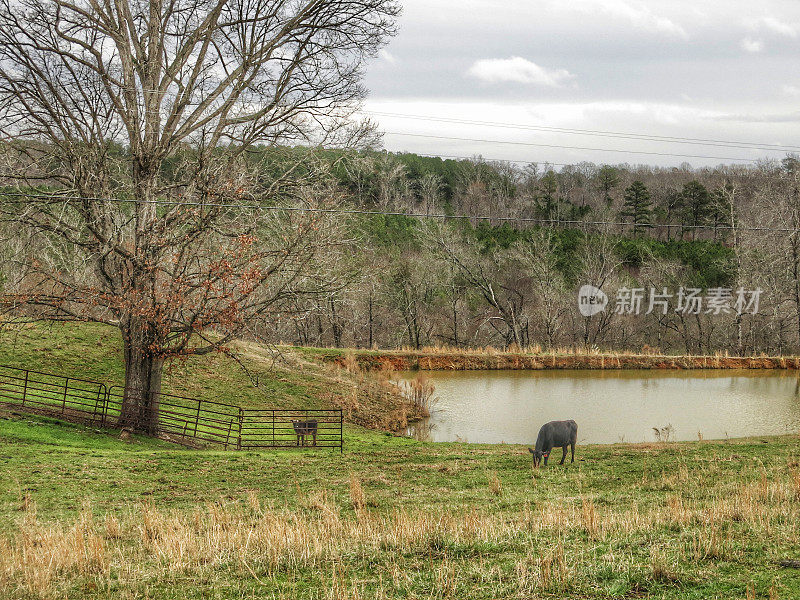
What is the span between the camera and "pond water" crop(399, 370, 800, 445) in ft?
81.7

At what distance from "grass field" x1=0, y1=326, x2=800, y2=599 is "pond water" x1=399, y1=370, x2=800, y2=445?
4.20 meters

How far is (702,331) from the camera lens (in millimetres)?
53594

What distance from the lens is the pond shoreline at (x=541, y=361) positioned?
123ft

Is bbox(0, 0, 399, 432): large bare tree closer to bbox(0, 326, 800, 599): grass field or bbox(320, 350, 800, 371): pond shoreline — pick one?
bbox(0, 326, 800, 599): grass field

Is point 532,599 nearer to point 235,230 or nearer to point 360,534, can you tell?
point 360,534

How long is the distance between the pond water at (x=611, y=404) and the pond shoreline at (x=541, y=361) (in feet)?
2.47

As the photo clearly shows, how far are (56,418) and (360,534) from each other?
14341mm

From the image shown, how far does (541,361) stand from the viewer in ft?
131

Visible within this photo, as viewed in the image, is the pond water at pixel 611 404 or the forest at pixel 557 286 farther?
the forest at pixel 557 286

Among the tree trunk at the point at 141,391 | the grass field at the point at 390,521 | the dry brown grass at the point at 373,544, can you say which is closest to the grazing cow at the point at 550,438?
the grass field at the point at 390,521

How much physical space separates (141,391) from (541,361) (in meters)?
24.3

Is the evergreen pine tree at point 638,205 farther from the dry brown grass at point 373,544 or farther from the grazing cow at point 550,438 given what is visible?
the dry brown grass at point 373,544

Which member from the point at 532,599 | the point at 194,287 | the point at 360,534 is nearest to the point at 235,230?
the point at 194,287

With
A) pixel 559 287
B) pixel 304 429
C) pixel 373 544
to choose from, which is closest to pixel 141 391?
pixel 304 429
